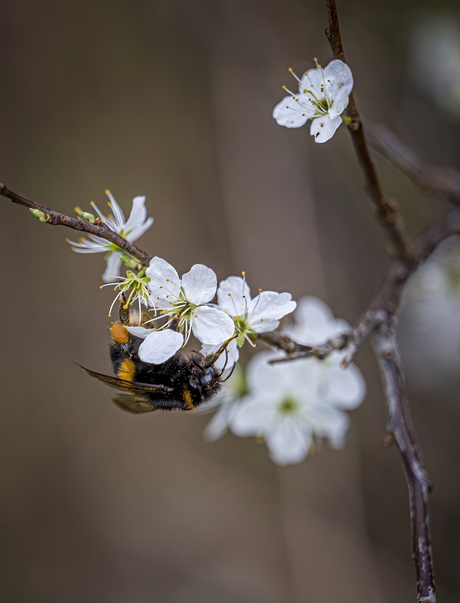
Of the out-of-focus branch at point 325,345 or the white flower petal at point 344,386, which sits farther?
the white flower petal at point 344,386

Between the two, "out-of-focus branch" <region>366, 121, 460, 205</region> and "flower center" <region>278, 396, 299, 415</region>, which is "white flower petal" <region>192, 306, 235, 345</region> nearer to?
"flower center" <region>278, 396, 299, 415</region>

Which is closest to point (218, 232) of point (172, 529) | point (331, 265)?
point (331, 265)

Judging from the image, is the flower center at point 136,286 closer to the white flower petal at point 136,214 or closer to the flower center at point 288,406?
the white flower petal at point 136,214

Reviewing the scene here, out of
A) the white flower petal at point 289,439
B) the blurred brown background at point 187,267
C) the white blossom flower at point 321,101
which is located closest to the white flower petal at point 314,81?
the white blossom flower at point 321,101

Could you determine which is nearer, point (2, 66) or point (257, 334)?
point (257, 334)

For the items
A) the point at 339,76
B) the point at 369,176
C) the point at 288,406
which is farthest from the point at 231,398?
the point at 339,76

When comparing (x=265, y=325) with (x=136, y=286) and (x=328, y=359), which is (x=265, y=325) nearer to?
(x=136, y=286)

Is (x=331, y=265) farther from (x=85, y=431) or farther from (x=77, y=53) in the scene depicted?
(x=77, y=53)
